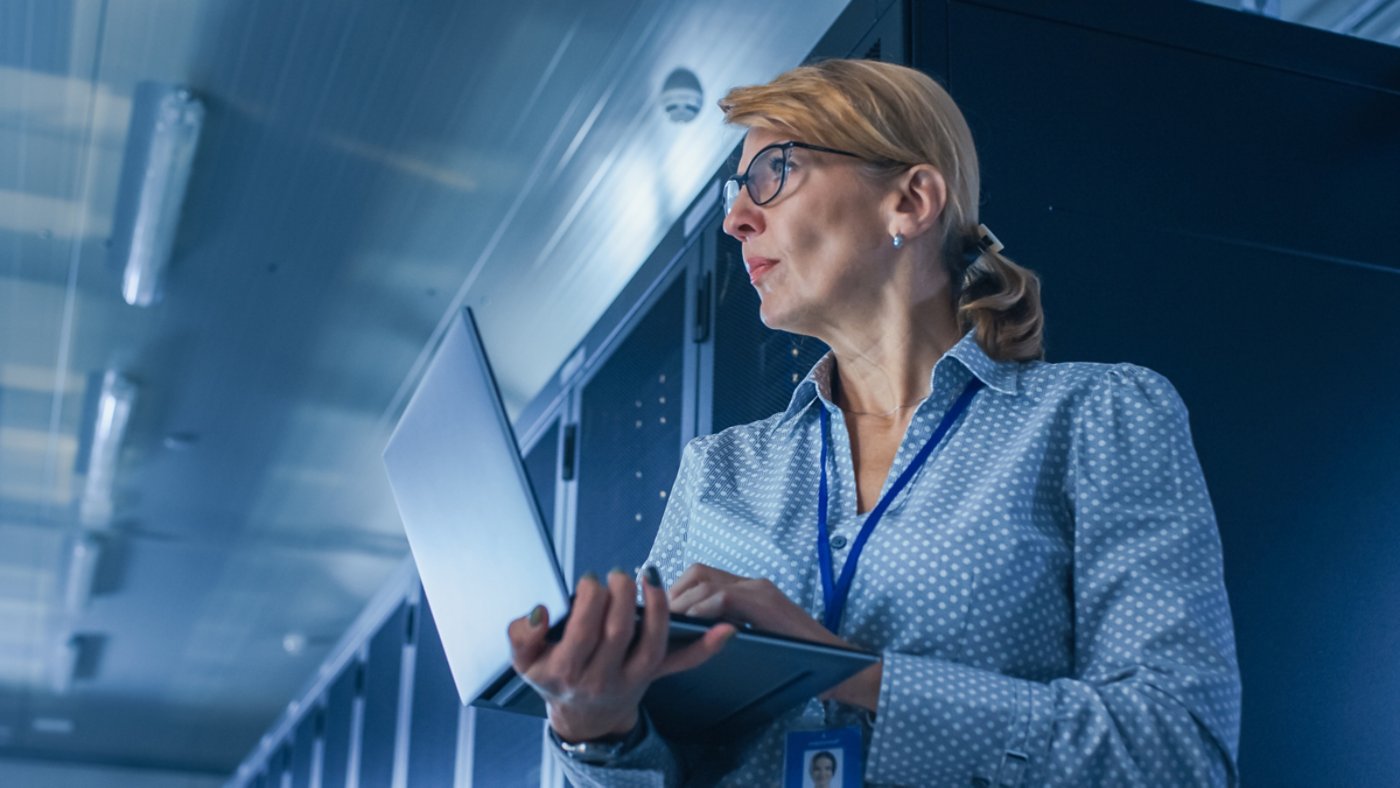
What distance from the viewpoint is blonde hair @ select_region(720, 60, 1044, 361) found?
1614 mm

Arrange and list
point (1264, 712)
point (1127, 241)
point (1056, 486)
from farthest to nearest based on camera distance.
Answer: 1. point (1127, 241)
2. point (1264, 712)
3. point (1056, 486)

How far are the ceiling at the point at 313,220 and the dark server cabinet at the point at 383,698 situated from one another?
1.09 m

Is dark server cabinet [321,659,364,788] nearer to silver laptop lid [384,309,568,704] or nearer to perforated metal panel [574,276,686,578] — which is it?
perforated metal panel [574,276,686,578]

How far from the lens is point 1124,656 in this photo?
1239 millimetres

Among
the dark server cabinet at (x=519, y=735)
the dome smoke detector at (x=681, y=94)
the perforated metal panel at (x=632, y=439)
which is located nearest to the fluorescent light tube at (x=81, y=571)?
the dark server cabinet at (x=519, y=735)

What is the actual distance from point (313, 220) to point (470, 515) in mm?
3644

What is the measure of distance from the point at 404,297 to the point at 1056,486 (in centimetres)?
399

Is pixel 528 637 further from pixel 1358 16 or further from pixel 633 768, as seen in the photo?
pixel 1358 16

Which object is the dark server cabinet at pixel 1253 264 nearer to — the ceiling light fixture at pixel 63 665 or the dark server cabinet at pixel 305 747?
the dark server cabinet at pixel 305 747

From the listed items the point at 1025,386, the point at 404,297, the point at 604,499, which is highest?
the point at 404,297

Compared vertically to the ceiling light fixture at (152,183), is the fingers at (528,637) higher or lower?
lower

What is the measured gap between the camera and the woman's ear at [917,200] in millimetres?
1624

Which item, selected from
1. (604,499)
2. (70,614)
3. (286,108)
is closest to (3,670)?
(70,614)

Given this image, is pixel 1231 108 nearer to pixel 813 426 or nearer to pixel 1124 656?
pixel 813 426
